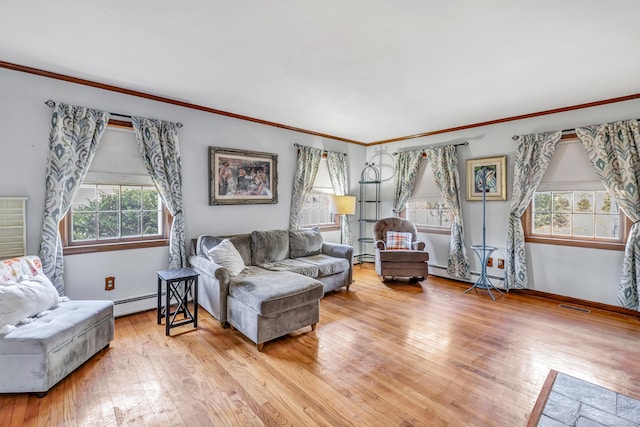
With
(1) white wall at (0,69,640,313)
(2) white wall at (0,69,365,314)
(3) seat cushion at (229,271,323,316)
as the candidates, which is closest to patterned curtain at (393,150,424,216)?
(1) white wall at (0,69,640,313)

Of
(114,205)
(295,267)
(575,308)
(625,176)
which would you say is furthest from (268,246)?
(625,176)

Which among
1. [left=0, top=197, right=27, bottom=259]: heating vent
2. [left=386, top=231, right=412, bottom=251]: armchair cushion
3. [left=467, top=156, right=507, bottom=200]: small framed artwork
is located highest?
[left=467, top=156, right=507, bottom=200]: small framed artwork

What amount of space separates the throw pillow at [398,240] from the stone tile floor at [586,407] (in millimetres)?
2972

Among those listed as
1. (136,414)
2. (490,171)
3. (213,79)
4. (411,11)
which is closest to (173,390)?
(136,414)

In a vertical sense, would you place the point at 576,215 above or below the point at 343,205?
below

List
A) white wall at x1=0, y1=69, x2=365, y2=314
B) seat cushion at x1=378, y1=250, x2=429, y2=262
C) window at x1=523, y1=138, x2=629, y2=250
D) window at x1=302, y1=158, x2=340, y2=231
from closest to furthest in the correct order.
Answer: white wall at x1=0, y1=69, x2=365, y2=314, window at x1=523, y1=138, x2=629, y2=250, seat cushion at x1=378, y1=250, x2=429, y2=262, window at x1=302, y1=158, x2=340, y2=231

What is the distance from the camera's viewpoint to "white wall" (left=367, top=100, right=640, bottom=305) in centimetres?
372

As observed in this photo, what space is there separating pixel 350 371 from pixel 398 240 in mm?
3095

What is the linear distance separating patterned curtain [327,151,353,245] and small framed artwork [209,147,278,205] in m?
1.26

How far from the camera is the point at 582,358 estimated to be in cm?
257

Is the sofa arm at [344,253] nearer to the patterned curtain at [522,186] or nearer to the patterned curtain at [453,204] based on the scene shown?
the patterned curtain at [453,204]

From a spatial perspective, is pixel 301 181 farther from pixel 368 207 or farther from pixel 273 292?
pixel 273 292

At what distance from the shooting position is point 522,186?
4.25 metres

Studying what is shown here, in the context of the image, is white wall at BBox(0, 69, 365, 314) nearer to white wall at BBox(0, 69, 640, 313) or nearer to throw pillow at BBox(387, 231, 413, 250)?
white wall at BBox(0, 69, 640, 313)
